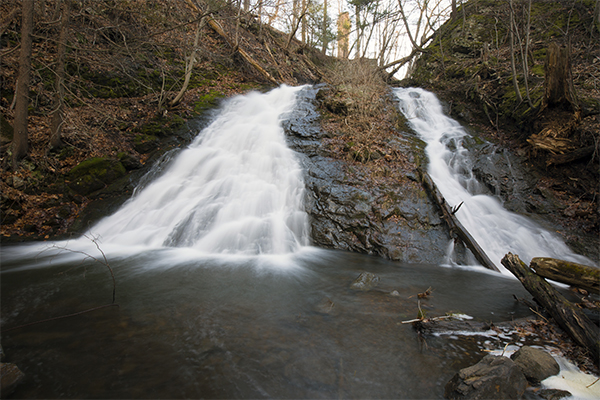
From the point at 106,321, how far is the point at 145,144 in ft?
22.8

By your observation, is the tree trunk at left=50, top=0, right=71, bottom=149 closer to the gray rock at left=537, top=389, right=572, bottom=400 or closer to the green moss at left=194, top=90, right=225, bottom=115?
the green moss at left=194, top=90, right=225, bottom=115

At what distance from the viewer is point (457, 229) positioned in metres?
6.30

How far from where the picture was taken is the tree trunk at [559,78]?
6.85m

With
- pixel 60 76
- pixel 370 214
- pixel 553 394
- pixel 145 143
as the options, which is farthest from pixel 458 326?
pixel 145 143

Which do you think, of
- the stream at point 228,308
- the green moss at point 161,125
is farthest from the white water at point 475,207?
the green moss at point 161,125

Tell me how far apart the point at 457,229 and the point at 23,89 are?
10436 mm

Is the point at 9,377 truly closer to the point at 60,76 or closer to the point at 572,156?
the point at 60,76

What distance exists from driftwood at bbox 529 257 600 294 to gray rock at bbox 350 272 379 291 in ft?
7.20

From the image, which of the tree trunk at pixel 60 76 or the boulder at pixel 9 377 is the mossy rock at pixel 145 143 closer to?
the tree trunk at pixel 60 76

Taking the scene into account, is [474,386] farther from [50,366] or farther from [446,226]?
[446,226]

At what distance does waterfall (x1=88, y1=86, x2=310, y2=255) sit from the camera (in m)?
6.50

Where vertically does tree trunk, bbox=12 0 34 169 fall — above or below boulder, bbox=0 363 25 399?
above

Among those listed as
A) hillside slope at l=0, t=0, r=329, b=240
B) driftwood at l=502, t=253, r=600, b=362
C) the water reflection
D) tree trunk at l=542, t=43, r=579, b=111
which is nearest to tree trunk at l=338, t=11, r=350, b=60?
hillside slope at l=0, t=0, r=329, b=240

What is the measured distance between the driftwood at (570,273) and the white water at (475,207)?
2.27 meters
